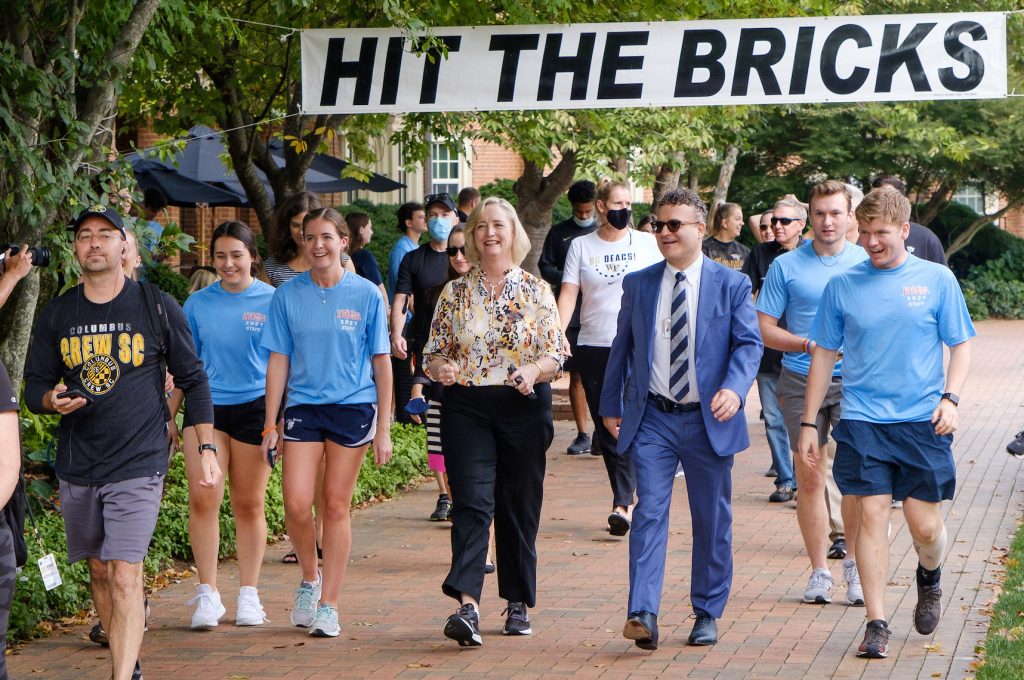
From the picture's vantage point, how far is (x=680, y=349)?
6.57m

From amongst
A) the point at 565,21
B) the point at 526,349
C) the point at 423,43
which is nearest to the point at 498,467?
the point at 526,349

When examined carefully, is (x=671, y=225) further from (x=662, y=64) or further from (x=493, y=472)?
(x=662, y=64)

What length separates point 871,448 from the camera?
6297 millimetres

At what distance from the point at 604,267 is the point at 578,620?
3.12 metres

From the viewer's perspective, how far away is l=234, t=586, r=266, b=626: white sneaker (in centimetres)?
723

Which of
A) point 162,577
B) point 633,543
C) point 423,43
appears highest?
point 423,43

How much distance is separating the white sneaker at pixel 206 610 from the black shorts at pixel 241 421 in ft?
2.48

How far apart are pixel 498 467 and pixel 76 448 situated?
77.3 inches

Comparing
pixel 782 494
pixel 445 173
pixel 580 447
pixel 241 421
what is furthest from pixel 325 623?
pixel 445 173

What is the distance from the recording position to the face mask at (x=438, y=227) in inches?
400

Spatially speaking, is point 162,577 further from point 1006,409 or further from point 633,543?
point 1006,409

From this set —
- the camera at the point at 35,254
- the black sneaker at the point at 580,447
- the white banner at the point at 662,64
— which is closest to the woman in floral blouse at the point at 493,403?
the camera at the point at 35,254

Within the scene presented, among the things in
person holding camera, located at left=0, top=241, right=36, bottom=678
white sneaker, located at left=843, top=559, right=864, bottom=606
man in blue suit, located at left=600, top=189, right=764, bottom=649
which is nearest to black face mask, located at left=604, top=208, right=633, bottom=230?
man in blue suit, located at left=600, top=189, right=764, bottom=649

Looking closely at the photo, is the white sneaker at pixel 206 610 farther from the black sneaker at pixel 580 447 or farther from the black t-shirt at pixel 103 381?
the black sneaker at pixel 580 447
